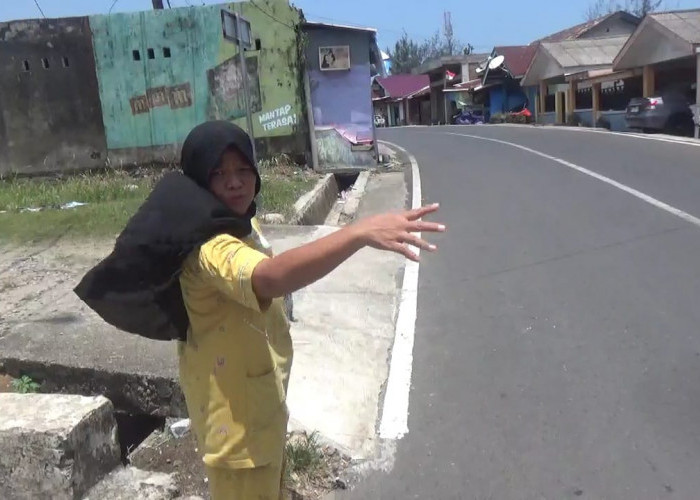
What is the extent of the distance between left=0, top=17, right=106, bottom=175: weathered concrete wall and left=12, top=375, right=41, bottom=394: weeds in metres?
12.3

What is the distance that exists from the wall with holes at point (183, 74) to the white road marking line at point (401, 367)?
30.0 ft

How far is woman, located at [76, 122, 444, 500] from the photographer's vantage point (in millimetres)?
1914

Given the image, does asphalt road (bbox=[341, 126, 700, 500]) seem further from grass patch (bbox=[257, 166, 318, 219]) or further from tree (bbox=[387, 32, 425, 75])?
tree (bbox=[387, 32, 425, 75])

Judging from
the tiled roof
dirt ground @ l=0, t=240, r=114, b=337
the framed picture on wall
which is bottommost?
dirt ground @ l=0, t=240, r=114, b=337

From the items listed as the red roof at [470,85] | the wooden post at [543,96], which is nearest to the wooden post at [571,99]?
the wooden post at [543,96]

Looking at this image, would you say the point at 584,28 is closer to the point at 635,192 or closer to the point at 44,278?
the point at 635,192

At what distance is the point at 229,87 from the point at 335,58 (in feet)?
8.48

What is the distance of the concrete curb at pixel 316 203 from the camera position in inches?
424

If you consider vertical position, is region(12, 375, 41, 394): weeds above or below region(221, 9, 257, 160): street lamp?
below

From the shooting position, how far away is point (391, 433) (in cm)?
417

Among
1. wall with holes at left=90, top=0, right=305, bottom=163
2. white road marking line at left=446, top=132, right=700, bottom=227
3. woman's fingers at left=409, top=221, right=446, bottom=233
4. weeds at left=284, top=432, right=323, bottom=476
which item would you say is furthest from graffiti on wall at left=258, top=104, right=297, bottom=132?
woman's fingers at left=409, top=221, right=446, bottom=233

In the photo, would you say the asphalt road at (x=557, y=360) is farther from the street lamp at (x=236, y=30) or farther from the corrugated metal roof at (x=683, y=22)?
the corrugated metal roof at (x=683, y=22)

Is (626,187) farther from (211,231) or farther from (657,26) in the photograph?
(657,26)

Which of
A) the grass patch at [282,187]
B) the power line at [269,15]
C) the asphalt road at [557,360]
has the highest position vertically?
the power line at [269,15]
